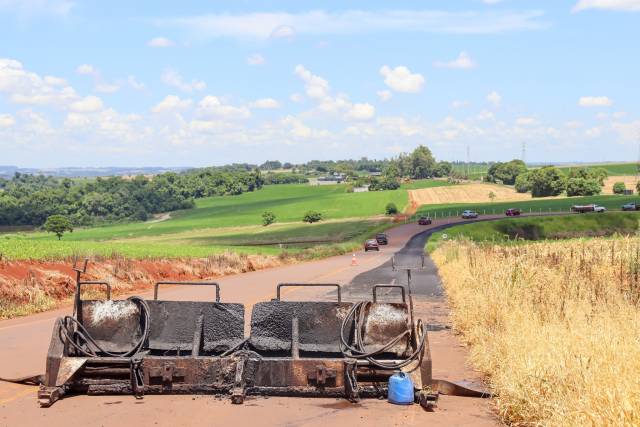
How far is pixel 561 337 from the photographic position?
35.3 ft

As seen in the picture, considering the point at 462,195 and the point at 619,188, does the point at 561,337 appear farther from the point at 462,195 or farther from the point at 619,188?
the point at 462,195

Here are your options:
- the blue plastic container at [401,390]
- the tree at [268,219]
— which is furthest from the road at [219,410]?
the tree at [268,219]

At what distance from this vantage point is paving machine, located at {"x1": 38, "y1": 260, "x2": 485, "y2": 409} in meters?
9.94

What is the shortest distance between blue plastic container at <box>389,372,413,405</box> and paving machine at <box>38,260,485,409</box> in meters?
0.17

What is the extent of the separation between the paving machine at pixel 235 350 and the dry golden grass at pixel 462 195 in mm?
137725

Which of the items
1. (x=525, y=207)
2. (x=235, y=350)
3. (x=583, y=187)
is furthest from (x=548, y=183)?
(x=235, y=350)

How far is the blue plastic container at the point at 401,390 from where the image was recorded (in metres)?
9.88

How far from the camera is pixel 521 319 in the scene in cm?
1357

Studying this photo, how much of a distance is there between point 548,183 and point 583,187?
7.86m

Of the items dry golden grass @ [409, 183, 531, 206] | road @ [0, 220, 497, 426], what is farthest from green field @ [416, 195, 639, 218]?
road @ [0, 220, 497, 426]

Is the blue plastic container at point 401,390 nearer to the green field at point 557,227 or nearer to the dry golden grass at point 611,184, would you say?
the green field at point 557,227

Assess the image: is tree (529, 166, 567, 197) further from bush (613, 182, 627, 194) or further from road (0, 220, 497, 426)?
road (0, 220, 497, 426)

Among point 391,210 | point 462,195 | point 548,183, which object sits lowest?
point 391,210

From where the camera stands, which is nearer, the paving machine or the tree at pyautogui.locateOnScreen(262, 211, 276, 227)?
the paving machine
